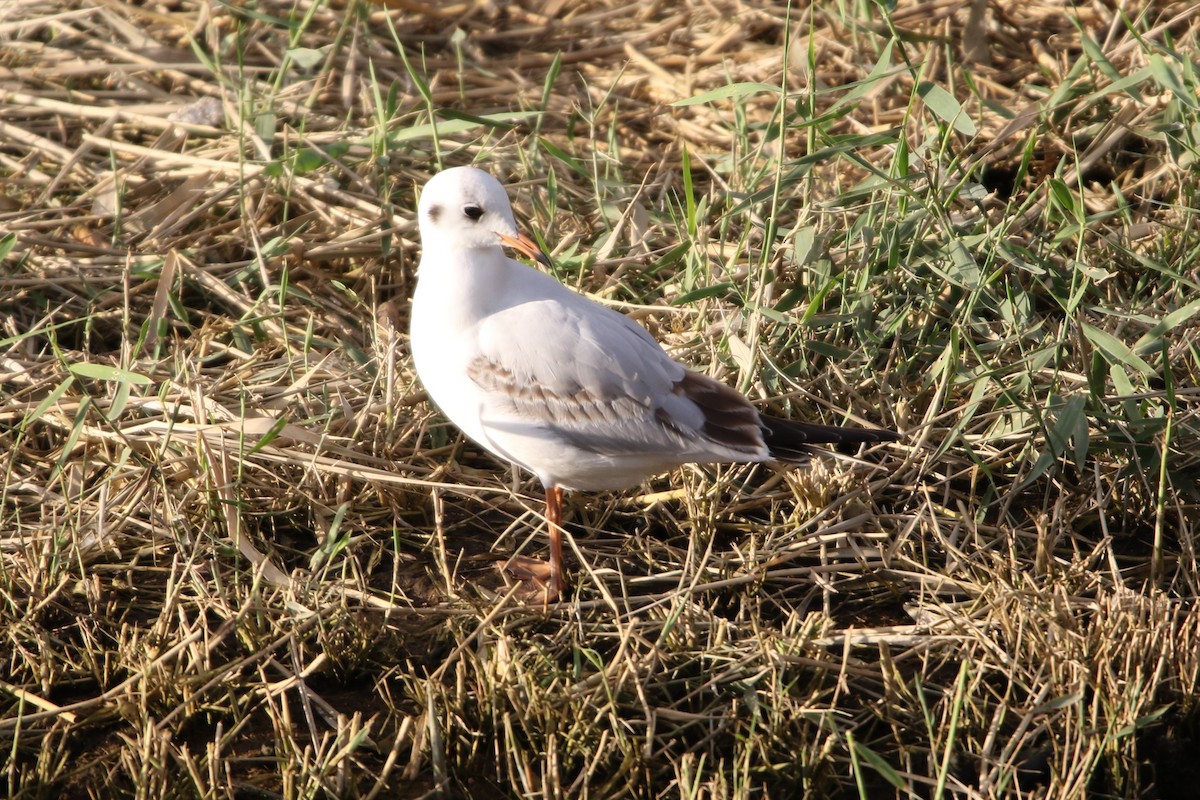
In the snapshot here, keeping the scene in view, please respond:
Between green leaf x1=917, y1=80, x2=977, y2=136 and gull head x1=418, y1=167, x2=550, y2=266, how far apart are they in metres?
1.16

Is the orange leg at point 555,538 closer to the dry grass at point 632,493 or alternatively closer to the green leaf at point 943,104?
the dry grass at point 632,493

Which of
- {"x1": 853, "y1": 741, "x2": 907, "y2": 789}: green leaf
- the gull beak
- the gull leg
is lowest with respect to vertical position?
the gull leg

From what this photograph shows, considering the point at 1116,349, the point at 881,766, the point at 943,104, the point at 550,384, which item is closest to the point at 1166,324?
the point at 1116,349

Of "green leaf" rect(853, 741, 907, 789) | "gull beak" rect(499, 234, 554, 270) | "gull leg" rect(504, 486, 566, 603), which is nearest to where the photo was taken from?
"green leaf" rect(853, 741, 907, 789)

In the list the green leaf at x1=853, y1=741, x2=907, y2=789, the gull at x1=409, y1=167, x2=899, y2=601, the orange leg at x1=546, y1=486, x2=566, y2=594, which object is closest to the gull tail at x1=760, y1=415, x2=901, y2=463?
the gull at x1=409, y1=167, x2=899, y2=601

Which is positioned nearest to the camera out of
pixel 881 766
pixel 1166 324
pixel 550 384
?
pixel 881 766

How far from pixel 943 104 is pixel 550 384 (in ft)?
4.37

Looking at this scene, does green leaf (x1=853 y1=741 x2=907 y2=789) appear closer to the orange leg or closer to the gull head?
the orange leg

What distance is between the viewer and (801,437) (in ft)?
10.9

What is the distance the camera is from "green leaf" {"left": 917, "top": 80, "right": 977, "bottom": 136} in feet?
11.3

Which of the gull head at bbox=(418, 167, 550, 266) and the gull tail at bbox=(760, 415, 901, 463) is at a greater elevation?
the gull head at bbox=(418, 167, 550, 266)

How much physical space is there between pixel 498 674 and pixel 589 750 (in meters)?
0.29

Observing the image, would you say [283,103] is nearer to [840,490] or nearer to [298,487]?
[298,487]

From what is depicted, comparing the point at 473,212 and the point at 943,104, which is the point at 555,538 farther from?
the point at 943,104
